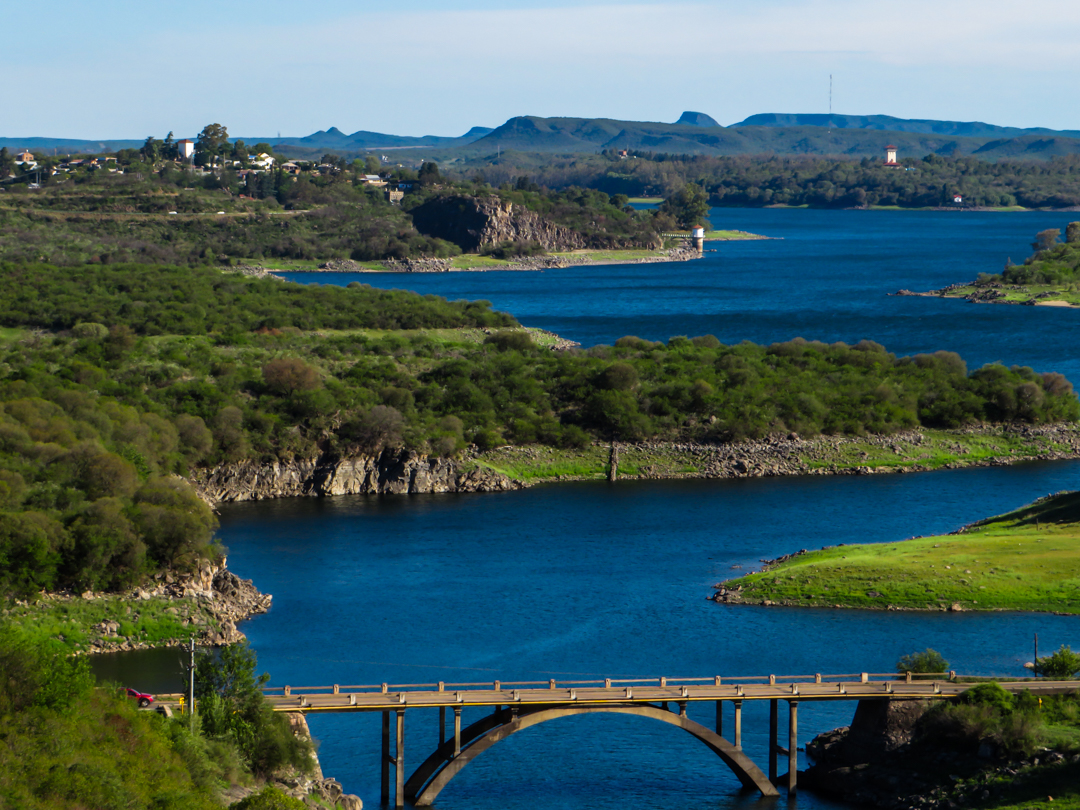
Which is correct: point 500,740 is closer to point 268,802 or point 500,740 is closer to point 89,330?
point 268,802

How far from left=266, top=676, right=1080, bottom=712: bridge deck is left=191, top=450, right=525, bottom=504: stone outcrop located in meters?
41.6

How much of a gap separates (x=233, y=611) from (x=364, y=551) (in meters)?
13.0

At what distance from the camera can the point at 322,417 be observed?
286 feet

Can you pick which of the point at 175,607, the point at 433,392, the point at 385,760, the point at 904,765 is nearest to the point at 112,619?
the point at 175,607

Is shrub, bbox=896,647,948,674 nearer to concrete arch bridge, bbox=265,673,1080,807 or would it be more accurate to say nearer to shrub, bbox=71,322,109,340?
concrete arch bridge, bbox=265,673,1080,807

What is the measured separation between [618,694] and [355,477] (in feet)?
149

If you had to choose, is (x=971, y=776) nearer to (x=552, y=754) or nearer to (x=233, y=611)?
(x=552, y=754)

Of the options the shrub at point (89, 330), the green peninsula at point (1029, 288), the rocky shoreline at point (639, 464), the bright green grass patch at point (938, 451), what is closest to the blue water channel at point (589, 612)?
the rocky shoreline at point (639, 464)

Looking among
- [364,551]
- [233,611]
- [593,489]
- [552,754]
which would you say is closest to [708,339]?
[593,489]

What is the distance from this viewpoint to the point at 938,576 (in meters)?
60.1

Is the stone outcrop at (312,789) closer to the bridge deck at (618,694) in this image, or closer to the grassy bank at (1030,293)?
the bridge deck at (618,694)

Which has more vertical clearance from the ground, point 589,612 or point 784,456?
point 784,456

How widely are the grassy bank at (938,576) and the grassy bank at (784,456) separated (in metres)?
23.2

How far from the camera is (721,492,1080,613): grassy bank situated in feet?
191
